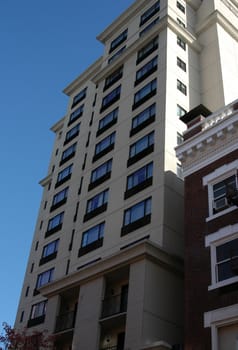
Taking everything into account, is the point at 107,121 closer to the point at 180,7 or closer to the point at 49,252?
the point at 49,252

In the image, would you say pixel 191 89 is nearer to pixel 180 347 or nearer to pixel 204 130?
pixel 204 130

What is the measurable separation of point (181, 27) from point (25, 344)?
32.9 metres

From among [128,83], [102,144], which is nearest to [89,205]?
[102,144]

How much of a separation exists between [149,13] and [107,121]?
14.2 m

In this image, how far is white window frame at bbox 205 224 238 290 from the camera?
71.6 ft

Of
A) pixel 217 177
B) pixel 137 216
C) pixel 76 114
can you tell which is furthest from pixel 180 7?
pixel 217 177

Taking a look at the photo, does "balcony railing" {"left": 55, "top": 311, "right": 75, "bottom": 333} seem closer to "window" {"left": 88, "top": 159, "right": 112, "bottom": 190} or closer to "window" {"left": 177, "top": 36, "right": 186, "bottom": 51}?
"window" {"left": 88, "top": 159, "right": 112, "bottom": 190}

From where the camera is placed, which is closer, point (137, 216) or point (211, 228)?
point (211, 228)

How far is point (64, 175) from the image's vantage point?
4812cm

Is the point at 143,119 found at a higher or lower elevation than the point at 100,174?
higher

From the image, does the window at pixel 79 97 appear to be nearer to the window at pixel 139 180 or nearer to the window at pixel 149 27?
the window at pixel 149 27

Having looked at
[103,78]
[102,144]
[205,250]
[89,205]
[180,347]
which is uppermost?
[103,78]

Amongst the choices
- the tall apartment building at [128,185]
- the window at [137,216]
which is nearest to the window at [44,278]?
the tall apartment building at [128,185]

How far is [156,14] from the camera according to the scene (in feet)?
160
